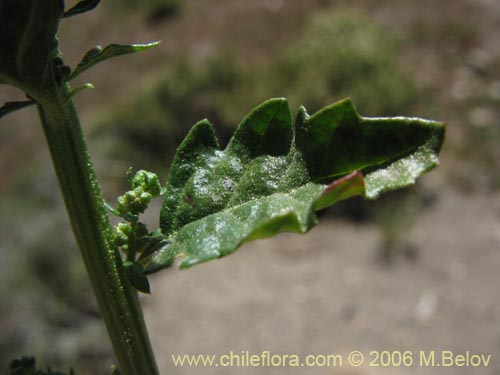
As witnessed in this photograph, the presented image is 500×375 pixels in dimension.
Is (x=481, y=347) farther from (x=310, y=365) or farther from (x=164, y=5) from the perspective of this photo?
(x=164, y=5)

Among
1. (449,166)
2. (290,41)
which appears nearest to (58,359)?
(449,166)

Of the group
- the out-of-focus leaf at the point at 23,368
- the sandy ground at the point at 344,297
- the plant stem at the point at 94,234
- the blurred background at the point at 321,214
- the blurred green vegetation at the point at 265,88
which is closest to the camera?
the plant stem at the point at 94,234

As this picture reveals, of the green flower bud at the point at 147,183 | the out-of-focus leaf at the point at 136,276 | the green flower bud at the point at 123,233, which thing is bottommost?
the out-of-focus leaf at the point at 136,276

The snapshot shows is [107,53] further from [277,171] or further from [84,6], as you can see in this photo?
[277,171]

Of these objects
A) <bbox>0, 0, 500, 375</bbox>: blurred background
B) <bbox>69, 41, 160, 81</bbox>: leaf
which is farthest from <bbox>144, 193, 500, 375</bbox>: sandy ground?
<bbox>69, 41, 160, 81</bbox>: leaf

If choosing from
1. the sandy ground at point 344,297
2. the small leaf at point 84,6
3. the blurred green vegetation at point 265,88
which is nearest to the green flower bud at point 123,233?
the small leaf at point 84,6

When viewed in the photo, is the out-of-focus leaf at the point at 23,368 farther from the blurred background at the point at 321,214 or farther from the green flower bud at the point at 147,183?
the blurred background at the point at 321,214
